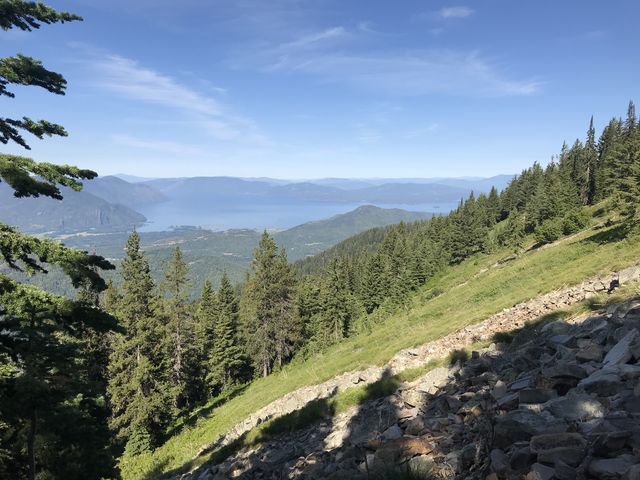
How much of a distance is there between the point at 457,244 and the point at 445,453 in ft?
274

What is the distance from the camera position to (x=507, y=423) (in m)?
5.88

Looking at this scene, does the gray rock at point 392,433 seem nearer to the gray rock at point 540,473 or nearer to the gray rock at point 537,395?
the gray rock at point 537,395

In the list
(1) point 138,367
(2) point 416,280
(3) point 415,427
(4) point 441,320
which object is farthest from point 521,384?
(2) point 416,280

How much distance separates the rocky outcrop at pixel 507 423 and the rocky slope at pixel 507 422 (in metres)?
0.02

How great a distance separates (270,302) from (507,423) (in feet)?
142

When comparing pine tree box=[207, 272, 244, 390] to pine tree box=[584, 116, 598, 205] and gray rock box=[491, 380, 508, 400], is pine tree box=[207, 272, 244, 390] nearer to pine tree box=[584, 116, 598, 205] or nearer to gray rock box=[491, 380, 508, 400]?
gray rock box=[491, 380, 508, 400]

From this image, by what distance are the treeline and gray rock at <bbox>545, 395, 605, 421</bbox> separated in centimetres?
2131

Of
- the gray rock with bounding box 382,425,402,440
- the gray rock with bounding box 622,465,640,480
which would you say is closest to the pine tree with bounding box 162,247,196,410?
the gray rock with bounding box 382,425,402,440

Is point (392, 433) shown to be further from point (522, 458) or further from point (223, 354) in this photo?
point (223, 354)

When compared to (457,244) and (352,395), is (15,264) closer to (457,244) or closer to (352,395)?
(352,395)

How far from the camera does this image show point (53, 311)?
9164 millimetres

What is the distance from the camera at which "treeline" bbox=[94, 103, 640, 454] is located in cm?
3153

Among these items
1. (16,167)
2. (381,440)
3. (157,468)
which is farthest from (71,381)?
(157,468)

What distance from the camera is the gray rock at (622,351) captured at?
703cm
